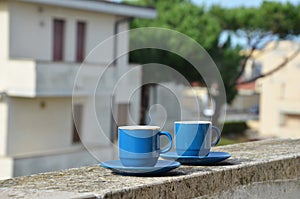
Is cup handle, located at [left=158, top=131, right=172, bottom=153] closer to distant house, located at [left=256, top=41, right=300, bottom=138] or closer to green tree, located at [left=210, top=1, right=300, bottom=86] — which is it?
green tree, located at [left=210, top=1, right=300, bottom=86]

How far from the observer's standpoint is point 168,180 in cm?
188

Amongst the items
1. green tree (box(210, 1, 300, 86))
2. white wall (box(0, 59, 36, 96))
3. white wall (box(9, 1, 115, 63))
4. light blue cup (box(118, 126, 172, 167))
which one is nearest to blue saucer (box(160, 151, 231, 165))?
light blue cup (box(118, 126, 172, 167))

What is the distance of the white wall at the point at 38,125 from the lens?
15.7m

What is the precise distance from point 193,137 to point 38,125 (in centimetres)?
1450

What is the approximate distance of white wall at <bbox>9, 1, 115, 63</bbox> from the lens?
15.4 meters

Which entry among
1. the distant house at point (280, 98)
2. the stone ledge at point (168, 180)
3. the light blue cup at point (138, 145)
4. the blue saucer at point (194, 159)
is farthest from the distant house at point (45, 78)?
the distant house at point (280, 98)

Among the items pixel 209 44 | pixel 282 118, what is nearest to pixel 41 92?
pixel 209 44

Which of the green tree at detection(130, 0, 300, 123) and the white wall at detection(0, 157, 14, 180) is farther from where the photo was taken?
the green tree at detection(130, 0, 300, 123)

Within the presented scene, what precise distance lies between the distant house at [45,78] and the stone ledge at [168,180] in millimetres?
11862

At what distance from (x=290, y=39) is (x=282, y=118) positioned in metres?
7.73

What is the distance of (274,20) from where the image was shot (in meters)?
24.8

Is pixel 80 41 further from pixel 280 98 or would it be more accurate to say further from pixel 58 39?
pixel 280 98

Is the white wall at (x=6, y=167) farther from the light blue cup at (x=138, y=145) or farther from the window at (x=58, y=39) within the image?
the light blue cup at (x=138, y=145)

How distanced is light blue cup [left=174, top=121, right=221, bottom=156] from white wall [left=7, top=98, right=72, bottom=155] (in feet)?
45.2
